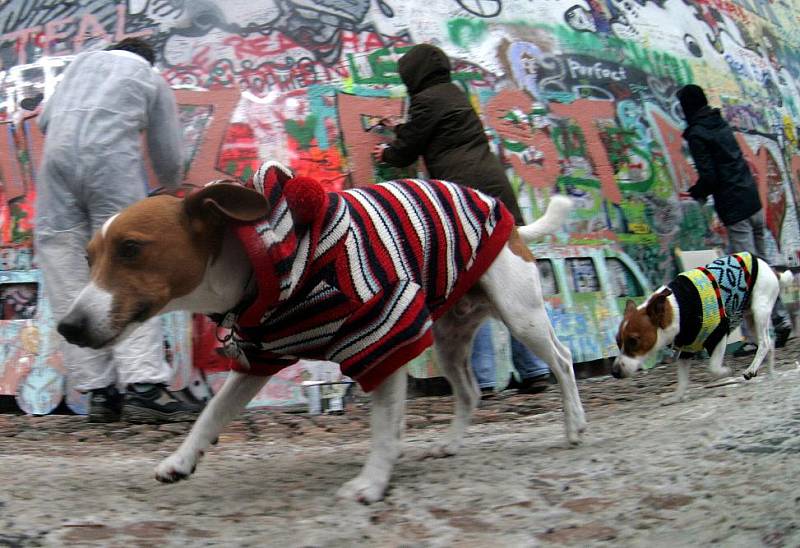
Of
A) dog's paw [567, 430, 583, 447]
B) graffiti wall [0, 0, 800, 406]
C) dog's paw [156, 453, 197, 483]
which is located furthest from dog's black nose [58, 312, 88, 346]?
graffiti wall [0, 0, 800, 406]

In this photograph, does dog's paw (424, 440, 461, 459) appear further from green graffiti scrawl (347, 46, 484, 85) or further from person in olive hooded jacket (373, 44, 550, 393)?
green graffiti scrawl (347, 46, 484, 85)

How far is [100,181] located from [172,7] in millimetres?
1910

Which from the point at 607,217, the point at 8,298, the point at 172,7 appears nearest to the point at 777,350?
the point at 607,217

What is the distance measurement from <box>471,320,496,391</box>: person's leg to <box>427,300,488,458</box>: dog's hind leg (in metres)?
1.93

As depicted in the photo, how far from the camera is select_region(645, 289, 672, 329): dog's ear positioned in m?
5.48

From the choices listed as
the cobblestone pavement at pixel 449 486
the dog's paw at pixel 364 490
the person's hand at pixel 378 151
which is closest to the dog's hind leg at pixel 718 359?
the cobblestone pavement at pixel 449 486

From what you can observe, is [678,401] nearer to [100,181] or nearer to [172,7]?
[100,181]

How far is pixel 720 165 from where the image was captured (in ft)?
23.8

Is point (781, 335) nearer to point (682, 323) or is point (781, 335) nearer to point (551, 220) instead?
point (682, 323)

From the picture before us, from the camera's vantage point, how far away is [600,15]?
7.39 metres

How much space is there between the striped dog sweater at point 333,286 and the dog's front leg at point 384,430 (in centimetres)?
7

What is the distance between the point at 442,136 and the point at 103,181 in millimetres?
2051

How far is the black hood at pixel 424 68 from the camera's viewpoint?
536 cm

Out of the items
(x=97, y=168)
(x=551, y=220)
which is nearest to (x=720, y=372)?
(x=551, y=220)
